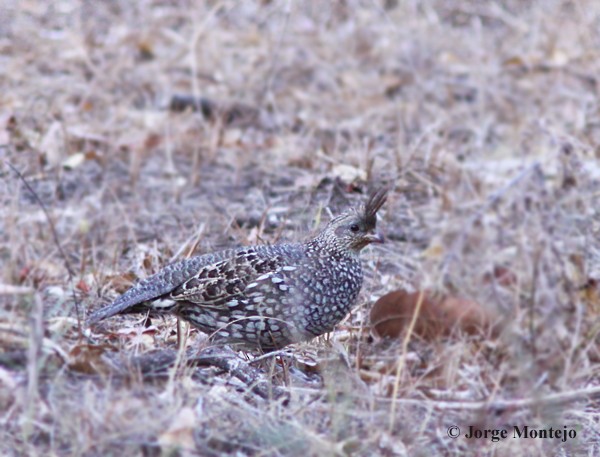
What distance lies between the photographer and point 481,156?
32.0 feet

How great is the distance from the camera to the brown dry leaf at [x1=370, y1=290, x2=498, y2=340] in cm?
645

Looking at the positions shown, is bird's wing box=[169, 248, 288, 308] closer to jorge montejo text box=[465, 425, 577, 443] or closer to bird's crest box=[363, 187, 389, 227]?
bird's crest box=[363, 187, 389, 227]

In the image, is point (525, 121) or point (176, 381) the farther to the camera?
point (525, 121)

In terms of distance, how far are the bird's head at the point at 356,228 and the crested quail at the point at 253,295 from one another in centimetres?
17

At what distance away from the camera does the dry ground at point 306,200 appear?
14.5 ft

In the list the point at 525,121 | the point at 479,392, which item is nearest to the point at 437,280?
the point at 479,392

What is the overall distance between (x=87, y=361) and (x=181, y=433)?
590 millimetres

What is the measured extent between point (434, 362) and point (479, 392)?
0.31 m

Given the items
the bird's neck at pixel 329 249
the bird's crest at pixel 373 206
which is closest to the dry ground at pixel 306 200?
the bird's neck at pixel 329 249

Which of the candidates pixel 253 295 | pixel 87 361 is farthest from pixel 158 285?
pixel 87 361

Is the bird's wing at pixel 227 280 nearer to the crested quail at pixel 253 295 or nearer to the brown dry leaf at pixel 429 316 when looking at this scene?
the crested quail at pixel 253 295

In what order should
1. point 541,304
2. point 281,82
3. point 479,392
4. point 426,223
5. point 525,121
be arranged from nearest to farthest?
point 479,392 → point 541,304 → point 426,223 → point 525,121 → point 281,82

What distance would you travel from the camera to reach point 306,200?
303 inches

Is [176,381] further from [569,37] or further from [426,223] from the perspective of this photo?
[569,37]
